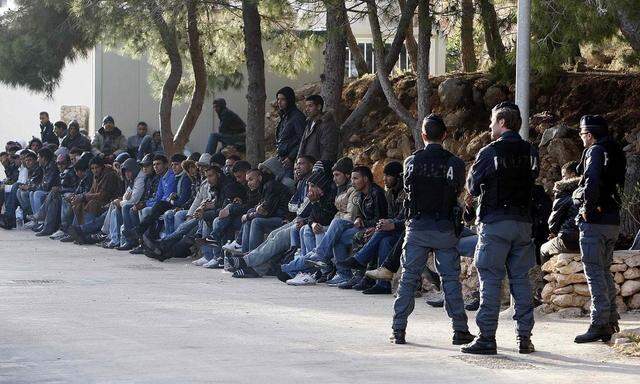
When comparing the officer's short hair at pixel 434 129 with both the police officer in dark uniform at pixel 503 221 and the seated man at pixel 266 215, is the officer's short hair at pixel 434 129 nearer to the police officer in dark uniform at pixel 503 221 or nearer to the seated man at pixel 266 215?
the police officer in dark uniform at pixel 503 221

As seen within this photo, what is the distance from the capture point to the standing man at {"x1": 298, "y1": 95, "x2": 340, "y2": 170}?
17.4 metres

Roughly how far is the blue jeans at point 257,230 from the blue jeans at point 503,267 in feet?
22.5

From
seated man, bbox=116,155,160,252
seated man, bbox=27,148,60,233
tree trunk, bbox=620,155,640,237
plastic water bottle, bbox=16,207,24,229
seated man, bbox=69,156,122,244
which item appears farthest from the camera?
plastic water bottle, bbox=16,207,24,229

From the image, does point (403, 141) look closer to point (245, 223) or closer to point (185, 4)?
point (185, 4)

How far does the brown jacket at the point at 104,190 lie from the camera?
21797 millimetres

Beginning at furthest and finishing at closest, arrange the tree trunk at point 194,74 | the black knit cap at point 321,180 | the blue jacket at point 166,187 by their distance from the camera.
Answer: the tree trunk at point 194,74 → the blue jacket at point 166,187 → the black knit cap at point 321,180

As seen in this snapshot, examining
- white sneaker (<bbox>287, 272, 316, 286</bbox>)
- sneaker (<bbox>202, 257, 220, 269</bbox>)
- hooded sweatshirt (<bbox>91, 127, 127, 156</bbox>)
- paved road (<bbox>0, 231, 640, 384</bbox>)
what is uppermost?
hooded sweatshirt (<bbox>91, 127, 127, 156</bbox>)

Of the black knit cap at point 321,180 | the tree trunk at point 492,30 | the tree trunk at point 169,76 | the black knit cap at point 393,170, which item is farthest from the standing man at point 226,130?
the black knit cap at point 393,170

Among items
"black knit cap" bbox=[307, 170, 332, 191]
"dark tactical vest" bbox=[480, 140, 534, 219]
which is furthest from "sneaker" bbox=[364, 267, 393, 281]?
"dark tactical vest" bbox=[480, 140, 534, 219]

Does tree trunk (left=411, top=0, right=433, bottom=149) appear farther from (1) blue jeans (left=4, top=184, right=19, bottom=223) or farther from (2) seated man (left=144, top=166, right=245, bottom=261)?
(1) blue jeans (left=4, top=184, right=19, bottom=223)

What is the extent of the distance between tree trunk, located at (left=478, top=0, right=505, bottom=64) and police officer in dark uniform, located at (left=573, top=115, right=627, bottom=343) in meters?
8.06

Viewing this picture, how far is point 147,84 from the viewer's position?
29328mm

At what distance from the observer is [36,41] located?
74.4ft

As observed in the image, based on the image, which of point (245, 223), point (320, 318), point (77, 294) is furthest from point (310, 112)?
point (320, 318)
